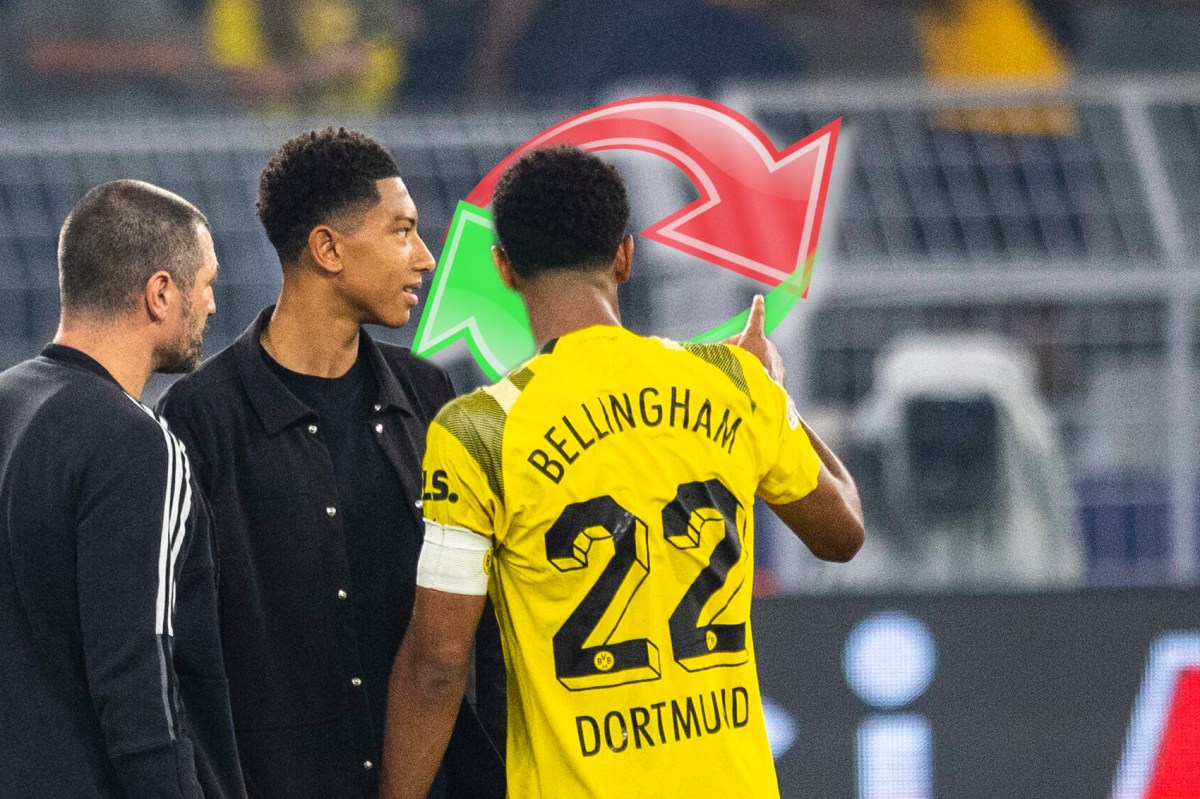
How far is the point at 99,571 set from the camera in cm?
166

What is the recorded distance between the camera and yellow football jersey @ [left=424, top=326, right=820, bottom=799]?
1726mm

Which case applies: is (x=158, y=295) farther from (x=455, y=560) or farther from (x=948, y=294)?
(x=948, y=294)

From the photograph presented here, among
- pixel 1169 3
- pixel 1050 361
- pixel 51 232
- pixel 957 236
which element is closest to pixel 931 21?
pixel 1169 3

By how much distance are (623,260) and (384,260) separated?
1.10 feet

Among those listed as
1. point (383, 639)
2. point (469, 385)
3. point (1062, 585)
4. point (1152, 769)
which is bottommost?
point (1152, 769)

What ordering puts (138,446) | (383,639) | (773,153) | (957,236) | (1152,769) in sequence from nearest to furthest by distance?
1. (138,446)
2. (383,639)
3. (773,153)
4. (1152,769)
5. (957,236)

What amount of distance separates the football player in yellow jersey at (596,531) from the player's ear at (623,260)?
0.06 feet

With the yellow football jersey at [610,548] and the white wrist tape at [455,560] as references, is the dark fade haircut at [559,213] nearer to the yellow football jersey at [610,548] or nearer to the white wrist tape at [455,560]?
the yellow football jersey at [610,548]

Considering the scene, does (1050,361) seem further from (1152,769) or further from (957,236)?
(1152,769)

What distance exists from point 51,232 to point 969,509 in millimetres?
2171

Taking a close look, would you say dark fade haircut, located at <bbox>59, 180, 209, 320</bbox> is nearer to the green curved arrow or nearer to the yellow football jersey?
the yellow football jersey

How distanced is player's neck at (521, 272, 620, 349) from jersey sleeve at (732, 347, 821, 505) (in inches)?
6.4

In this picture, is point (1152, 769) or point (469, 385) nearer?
point (1152, 769)

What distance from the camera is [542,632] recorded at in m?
1.74
